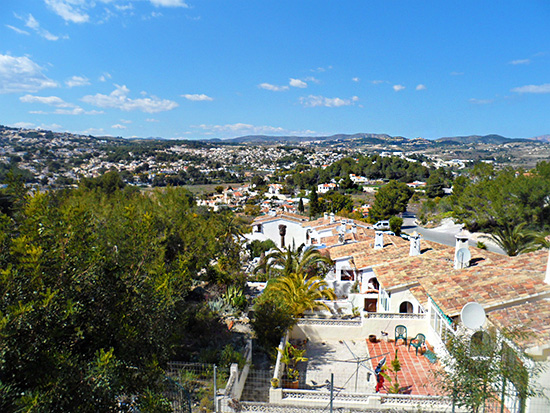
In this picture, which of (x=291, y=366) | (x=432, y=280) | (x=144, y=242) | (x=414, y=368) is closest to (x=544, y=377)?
(x=414, y=368)

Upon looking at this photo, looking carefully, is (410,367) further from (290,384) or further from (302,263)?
(302,263)

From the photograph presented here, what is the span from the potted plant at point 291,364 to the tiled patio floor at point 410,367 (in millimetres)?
2540

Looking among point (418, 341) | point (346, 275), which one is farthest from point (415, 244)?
point (418, 341)

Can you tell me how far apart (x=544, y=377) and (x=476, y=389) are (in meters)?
2.11

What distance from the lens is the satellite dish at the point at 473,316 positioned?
351 inches

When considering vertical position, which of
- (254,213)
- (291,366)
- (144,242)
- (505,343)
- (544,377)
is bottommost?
(254,213)

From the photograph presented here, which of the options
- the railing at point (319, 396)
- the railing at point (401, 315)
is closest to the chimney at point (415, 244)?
the railing at point (401, 315)

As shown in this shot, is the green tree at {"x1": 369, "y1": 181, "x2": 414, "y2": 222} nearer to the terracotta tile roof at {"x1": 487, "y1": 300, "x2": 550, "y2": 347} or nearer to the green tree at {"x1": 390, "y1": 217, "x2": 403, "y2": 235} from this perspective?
the green tree at {"x1": 390, "y1": 217, "x2": 403, "y2": 235}

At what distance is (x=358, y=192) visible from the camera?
91500 mm

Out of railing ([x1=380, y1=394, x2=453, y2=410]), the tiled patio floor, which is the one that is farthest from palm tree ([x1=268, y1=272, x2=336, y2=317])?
railing ([x1=380, y1=394, x2=453, y2=410])

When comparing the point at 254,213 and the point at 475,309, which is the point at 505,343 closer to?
the point at 475,309

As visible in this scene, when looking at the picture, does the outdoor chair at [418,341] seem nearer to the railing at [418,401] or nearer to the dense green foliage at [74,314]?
the railing at [418,401]

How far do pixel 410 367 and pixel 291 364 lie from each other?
3.86 m

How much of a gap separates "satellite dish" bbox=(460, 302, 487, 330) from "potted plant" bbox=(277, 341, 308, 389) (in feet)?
15.9
